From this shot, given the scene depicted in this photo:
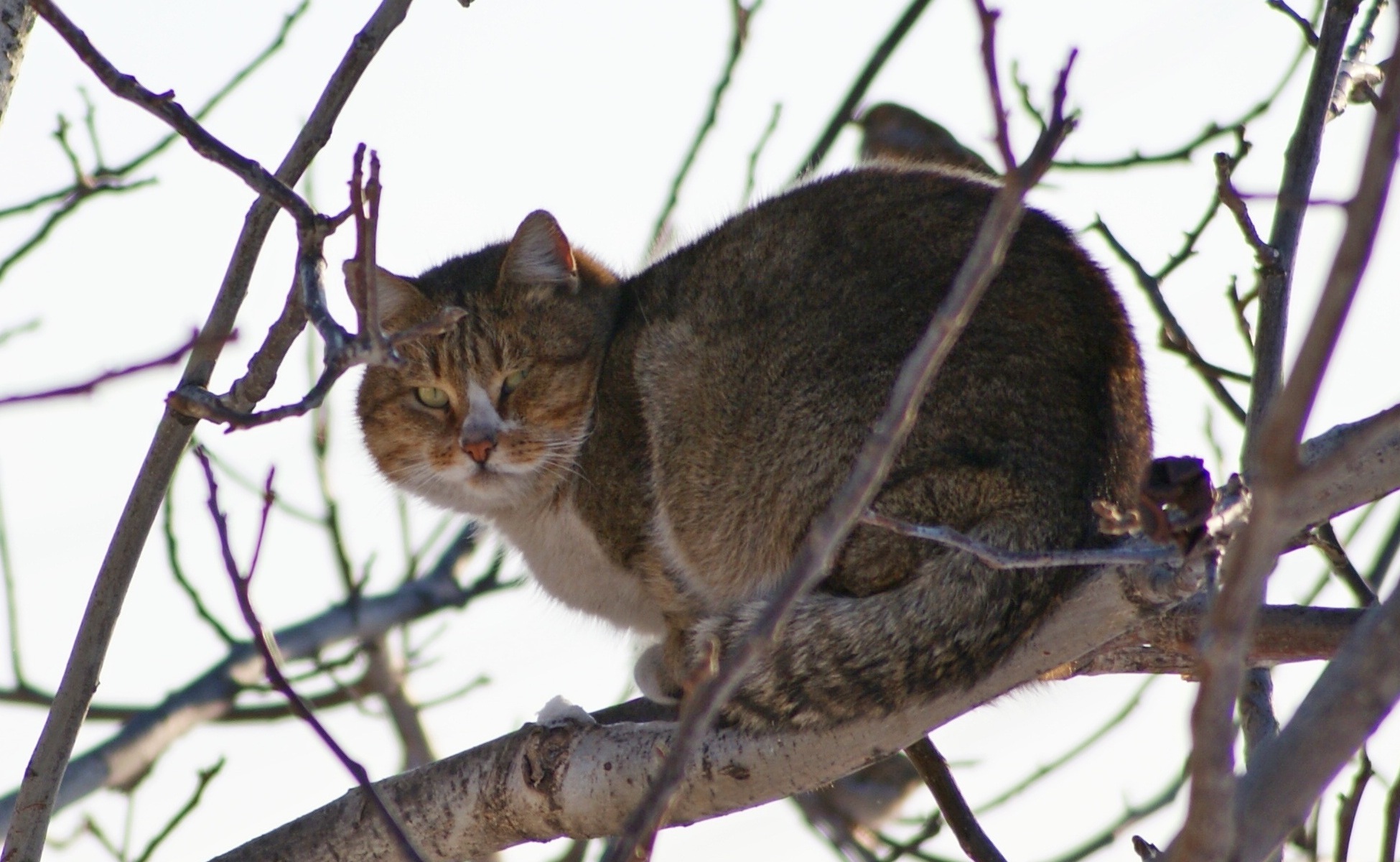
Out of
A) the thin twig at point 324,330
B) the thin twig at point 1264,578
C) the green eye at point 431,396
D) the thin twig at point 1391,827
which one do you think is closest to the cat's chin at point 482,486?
the green eye at point 431,396

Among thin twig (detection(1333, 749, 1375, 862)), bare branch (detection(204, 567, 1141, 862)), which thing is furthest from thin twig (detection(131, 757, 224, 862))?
thin twig (detection(1333, 749, 1375, 862))

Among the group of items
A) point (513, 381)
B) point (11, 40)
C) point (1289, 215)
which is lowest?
point (1289, 215)

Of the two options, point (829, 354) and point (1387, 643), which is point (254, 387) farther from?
point (1387, 643)

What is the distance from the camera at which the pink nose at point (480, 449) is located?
158 inches

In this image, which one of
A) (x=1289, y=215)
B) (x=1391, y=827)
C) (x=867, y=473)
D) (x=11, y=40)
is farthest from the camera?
(x=1289, y=215)

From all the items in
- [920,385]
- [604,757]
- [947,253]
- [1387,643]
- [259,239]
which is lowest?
[1387,643]

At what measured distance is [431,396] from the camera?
421 centimetres

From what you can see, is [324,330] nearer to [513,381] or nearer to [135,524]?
[135,524]

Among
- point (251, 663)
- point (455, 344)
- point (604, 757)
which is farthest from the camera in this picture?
point (251, 663)

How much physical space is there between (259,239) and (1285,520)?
1.82m

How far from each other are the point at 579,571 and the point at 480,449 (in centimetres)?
42

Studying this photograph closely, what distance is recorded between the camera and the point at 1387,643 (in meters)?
1.45

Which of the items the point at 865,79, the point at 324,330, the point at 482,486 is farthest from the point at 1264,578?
the point at 865,79

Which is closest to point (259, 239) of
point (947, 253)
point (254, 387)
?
point (254, 387)
